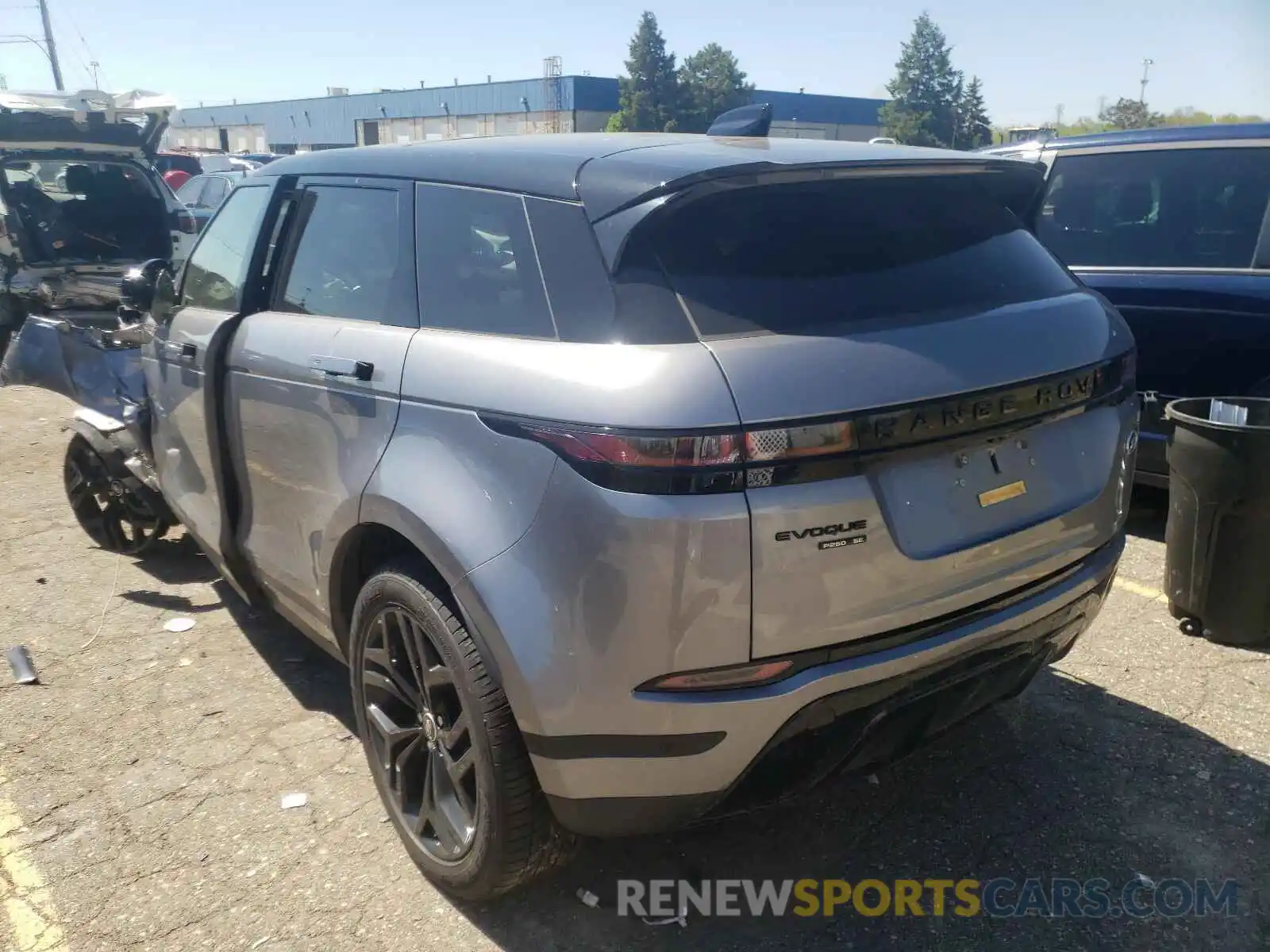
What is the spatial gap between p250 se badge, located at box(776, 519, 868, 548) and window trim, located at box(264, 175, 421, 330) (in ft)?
3.88

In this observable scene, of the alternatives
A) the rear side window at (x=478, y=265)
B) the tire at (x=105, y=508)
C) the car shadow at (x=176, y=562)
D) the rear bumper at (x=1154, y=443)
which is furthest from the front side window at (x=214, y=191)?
the rear side window at (x=478, y=265)

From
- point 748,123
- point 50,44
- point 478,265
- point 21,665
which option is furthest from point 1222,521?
point 50,44

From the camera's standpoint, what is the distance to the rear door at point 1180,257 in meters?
4.50

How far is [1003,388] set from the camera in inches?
86.0

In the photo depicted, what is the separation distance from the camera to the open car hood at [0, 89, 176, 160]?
9.11m

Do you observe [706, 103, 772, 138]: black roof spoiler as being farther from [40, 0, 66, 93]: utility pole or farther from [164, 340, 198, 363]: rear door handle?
[40, 0, 66, 93]: utility pole

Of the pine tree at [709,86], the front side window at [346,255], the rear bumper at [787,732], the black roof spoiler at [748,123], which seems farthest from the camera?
the pine tree at [709,86]

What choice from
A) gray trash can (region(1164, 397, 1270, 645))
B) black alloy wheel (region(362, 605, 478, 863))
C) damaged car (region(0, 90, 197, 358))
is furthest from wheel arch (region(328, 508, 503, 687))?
damaged car (region(0, 90, 197, 358))

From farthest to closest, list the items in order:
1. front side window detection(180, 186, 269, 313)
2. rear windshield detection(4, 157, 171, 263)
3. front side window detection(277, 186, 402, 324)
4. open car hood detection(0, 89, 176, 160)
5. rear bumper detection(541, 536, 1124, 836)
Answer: rear windshield detection(4, 157, 171, 263), open car hood detection(0, 89, 176, 160), front side window detection(180, 186, 269, 313), front side window detection(277, 186, 402, 324), rear bumper detection(541, 536, 1124, 836)

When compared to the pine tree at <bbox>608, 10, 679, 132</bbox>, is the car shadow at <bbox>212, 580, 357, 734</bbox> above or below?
below

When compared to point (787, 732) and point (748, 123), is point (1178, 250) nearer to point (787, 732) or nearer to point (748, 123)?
point (748, 123)

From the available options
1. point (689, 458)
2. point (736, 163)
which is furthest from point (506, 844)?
point (736, 163)

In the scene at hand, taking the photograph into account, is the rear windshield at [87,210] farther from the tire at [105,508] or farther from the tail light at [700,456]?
the tail light at [700,456]

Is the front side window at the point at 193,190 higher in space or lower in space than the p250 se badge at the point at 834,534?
higher
